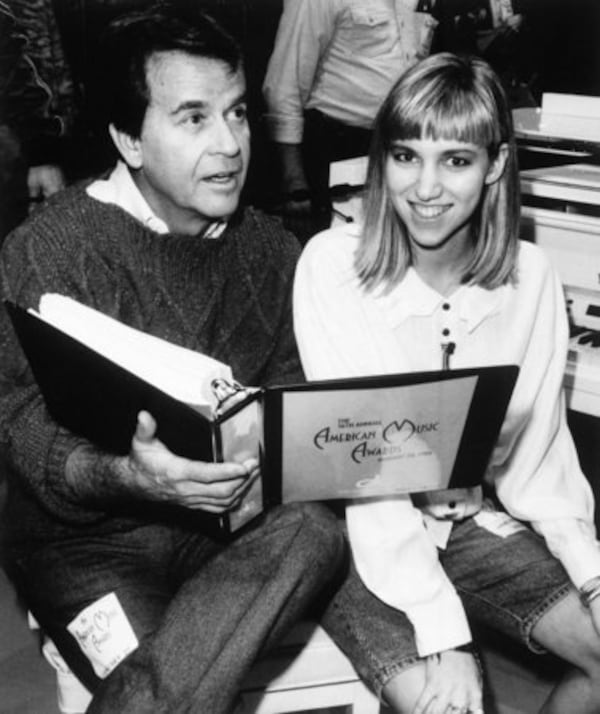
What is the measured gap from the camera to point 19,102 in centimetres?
233

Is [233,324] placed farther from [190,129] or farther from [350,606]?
[350,606]

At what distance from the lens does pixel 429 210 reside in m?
1.50

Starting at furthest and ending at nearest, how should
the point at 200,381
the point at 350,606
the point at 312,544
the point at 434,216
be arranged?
the point at 434,216 → the point at 350,606 → the point at 312,544 → the point at 200,381

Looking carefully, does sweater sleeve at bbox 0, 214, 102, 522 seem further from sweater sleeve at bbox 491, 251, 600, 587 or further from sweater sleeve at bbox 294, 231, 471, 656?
sweater sleeve at bbox 491, 251, 600, 587

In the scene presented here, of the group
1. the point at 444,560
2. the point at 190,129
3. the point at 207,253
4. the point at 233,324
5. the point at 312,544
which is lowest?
the point at 444,560

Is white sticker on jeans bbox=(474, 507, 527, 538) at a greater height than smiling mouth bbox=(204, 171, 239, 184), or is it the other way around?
smiling mouth bbox=(204, 171, 239, 184)

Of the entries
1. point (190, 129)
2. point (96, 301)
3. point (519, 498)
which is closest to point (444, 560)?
point (519, 498)

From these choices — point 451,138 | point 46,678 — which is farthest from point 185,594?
point 46,678

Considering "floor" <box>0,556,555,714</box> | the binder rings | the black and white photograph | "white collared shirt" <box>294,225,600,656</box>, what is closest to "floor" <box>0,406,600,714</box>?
"floor" <box>0,556,555,714</box>

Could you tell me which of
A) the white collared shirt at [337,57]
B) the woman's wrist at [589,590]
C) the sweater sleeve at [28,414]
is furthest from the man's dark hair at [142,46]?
the white collared shirt at [337,57]

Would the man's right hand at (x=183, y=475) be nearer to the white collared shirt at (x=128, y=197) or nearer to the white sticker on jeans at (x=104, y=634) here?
the white sticker on jeans at (x=104, y=634)

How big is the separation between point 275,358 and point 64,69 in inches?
50.1

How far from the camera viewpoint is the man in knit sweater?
1.17m

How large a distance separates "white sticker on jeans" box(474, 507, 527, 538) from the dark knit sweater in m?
0.41
